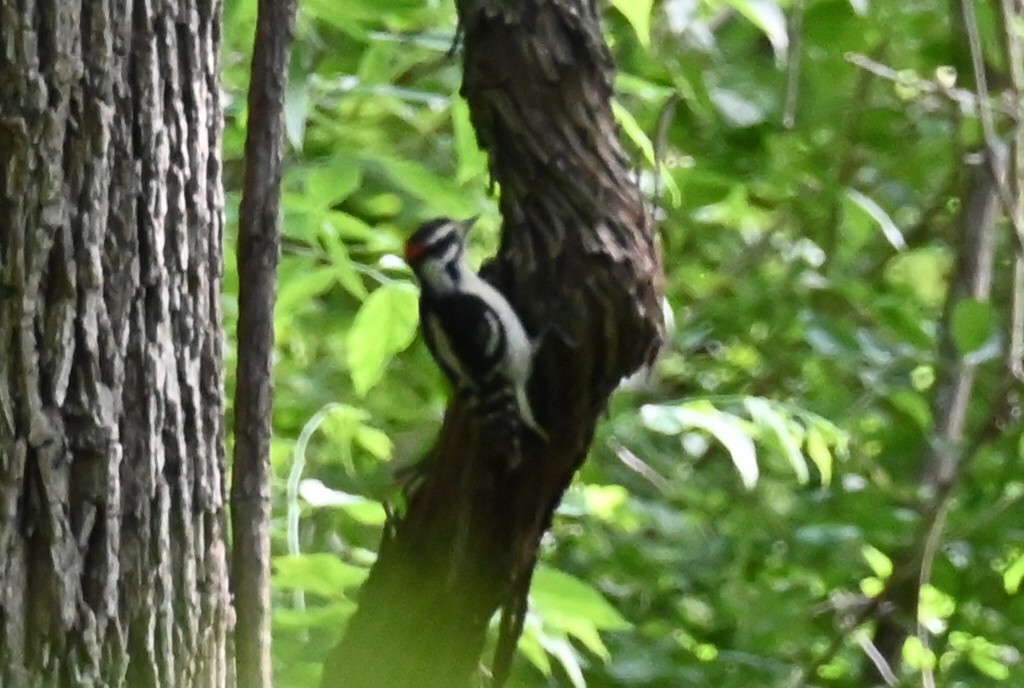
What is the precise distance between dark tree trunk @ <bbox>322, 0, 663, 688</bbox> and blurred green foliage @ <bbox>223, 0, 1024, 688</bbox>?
111 mm

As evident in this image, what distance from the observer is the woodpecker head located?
128cm

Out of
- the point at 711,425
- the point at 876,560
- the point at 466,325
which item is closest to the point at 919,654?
the point at 876,560

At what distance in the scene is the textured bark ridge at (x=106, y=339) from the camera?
0.79 meters

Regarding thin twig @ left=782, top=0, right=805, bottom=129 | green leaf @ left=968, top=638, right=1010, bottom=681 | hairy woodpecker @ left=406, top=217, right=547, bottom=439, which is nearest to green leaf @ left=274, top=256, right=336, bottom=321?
hairy woodpecker @ left=406, top=217, right=547, bottom=439

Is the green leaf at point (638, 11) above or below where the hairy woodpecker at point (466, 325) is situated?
above

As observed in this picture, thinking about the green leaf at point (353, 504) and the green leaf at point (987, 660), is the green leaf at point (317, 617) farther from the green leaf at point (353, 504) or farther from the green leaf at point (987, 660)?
the green leaf at point (987, 660)

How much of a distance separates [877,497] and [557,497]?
0.96 metres

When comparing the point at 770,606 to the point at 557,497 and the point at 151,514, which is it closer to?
the point at 557,497

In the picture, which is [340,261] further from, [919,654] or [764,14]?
[919,654]

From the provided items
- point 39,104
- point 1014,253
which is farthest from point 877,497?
point 39,104

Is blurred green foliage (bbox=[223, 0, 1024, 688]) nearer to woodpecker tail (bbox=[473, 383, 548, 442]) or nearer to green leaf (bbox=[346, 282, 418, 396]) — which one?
green leaf (bbox=[346, 282, 418, 396])

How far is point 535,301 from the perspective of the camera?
0.99 meters

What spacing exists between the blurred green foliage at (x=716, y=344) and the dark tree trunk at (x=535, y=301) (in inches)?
4.4

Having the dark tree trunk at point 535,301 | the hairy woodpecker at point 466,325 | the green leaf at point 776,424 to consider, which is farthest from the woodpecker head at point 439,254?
the green leaf at point 776,424
